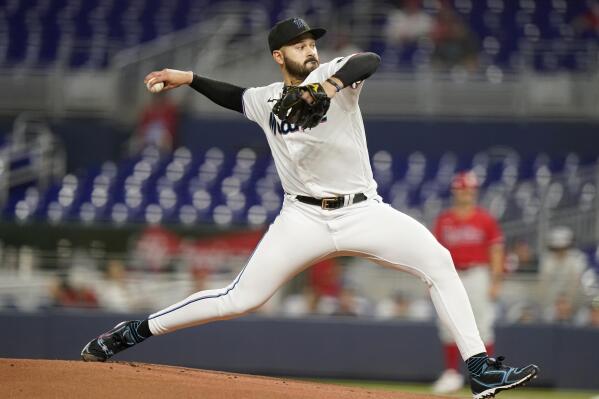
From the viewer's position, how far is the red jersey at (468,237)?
9.33 metres

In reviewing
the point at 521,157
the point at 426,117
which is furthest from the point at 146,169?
the point at 521,157

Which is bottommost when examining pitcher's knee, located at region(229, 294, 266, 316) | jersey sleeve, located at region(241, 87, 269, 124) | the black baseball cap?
pitcher's knee, located at region(229, 294, 266, 316)

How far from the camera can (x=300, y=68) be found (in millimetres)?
5730

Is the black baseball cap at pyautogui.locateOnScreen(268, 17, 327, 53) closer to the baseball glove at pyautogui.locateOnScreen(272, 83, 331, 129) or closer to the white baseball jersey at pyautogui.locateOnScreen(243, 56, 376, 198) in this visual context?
the white baseball jersey at pyautogui.locateOnScreen(243, 56, 376, 198)

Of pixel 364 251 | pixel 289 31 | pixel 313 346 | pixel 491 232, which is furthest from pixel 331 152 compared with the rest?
pixel 313 346

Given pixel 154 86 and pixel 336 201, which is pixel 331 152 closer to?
pixel 336 201

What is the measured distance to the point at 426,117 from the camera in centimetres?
1516

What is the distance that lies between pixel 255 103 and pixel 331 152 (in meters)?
0.61

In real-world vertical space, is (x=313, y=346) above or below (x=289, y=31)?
below

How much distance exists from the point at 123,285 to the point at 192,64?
5936mm

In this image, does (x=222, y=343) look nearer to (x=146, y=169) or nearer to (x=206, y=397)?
(x=146, y=169)

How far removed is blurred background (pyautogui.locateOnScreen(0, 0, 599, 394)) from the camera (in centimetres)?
1040

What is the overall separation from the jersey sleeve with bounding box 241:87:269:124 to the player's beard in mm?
218

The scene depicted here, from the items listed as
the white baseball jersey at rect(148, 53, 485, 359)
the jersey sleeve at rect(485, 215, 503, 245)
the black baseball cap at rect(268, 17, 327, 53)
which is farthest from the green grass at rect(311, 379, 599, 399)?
the black baseball cap at rect(268, 17, 327, 53)
